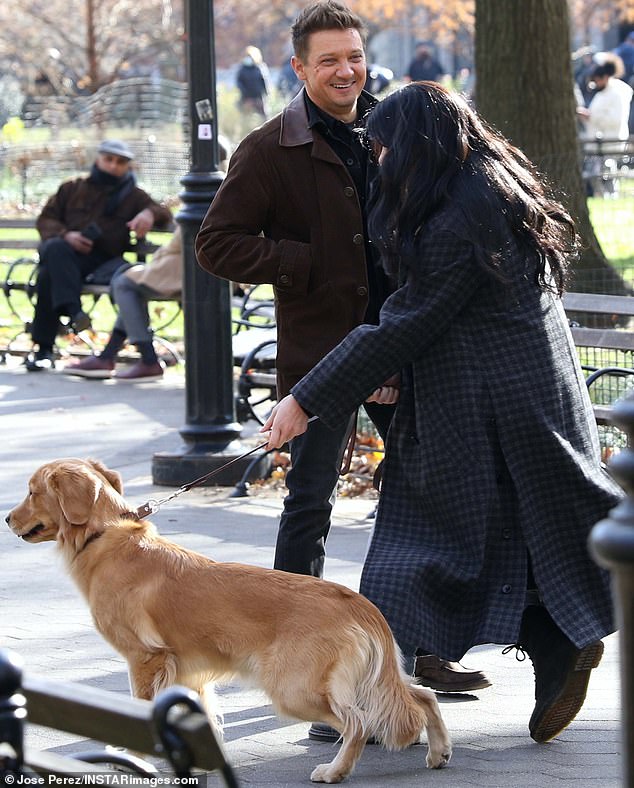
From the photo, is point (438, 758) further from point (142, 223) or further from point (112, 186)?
point (112, 186)

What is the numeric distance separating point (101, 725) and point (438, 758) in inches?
83.7

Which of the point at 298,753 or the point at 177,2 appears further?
the point at 177,2

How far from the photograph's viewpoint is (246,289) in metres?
11.5

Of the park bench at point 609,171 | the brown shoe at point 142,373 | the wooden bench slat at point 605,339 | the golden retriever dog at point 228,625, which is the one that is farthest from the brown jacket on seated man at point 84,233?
the golden retriever dog at point 228,625

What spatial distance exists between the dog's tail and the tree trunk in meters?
8.04

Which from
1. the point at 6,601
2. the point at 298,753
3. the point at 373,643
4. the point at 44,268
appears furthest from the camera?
the point at 44,268

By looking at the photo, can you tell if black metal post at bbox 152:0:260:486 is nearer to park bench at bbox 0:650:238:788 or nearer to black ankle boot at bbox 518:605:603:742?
black ankle boot at bbox 518:605:603:742

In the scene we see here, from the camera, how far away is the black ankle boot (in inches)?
171

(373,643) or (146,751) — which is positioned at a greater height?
(146,751)

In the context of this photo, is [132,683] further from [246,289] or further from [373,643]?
[246,289]

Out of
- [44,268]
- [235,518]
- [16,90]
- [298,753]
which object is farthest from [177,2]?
[298,753]

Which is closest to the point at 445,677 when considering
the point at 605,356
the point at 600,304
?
the point at 600,304

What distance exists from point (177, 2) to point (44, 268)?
2868 centimetres

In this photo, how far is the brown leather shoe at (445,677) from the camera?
4.89 meters
